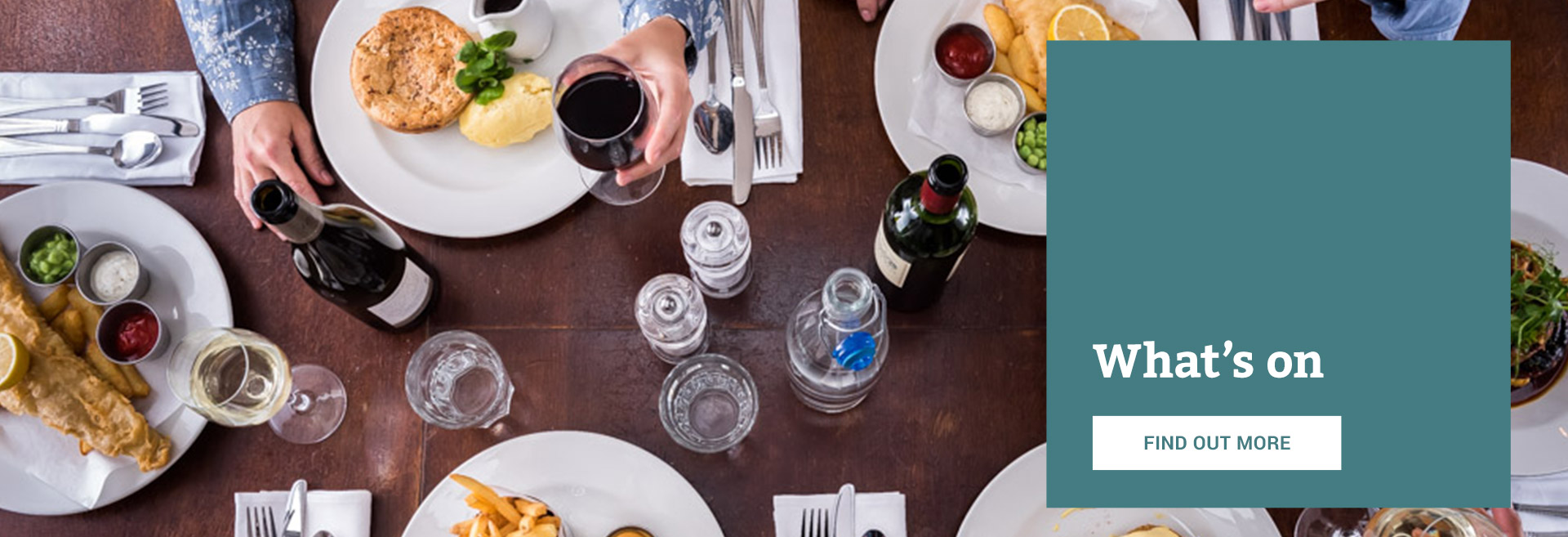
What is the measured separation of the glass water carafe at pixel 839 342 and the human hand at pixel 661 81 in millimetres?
254

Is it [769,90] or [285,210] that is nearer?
[285,210]

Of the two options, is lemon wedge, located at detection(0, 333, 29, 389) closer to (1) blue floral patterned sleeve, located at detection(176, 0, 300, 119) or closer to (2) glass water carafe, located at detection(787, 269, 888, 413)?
(1) blue floral patterned sleeve, located at detection(176, 0, 300, 119)

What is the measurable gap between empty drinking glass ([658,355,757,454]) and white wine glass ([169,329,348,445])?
0.42m

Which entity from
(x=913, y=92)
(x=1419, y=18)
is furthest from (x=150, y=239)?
(x=1419, y=18)

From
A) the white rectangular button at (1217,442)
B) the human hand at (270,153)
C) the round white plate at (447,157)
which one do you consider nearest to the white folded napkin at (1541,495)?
the white rectangular button at (1217,442)

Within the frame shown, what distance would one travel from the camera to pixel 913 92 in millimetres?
1199

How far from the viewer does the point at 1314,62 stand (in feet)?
3.43

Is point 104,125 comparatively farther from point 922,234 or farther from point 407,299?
point 922,234

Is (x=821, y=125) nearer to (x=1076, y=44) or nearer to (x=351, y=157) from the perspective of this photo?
(x=1076, y=44)

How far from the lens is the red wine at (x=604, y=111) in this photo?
3.35 ft

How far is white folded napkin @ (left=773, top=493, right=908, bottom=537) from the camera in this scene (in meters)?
1.09

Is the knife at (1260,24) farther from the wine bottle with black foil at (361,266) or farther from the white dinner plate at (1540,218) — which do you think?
the wine bottle with black foil at (361,266)

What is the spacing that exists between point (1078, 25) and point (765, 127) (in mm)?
428

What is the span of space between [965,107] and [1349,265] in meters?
0.47
